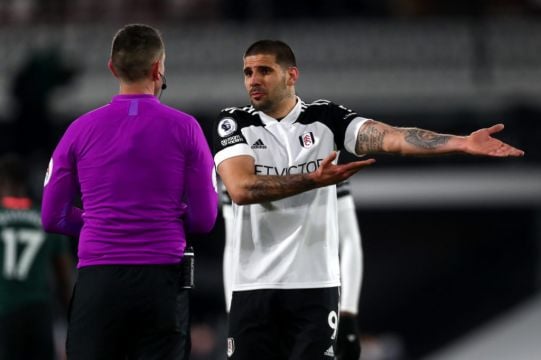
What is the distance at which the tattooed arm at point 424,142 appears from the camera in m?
4.61

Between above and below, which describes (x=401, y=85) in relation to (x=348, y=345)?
above

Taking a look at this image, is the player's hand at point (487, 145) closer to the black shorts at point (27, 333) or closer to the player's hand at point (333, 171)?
the player's hand at point (333, 171)

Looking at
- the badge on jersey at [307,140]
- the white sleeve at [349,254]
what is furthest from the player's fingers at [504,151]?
the white sleeve at [349,254]

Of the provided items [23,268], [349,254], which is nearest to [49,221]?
[349,254]

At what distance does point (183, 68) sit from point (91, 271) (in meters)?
14.4

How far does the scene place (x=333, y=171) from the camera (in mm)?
4551

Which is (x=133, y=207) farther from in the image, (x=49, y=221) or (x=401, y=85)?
(x=401, y=85)

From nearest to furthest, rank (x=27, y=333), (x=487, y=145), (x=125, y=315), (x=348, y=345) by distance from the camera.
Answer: (x=125, y=315) < (x=487, y=145) < (x=348, y=345) < (x=27, y=333)

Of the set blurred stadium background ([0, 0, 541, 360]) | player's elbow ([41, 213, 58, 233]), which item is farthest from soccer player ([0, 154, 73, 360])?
blurred stadium background ([0, 0, 541, 360])

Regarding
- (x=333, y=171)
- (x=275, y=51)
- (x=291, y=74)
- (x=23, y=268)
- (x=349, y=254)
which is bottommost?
(x=23, y=268)

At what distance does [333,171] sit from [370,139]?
591 millimetres

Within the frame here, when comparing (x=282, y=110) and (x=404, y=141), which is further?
(x=282, y=110)

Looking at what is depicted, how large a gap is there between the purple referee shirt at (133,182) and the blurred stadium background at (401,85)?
11727mm

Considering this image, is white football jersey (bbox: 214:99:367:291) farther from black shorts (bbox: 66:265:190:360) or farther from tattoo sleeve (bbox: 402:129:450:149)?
black shorts (bbox: 66:265:190:360)
